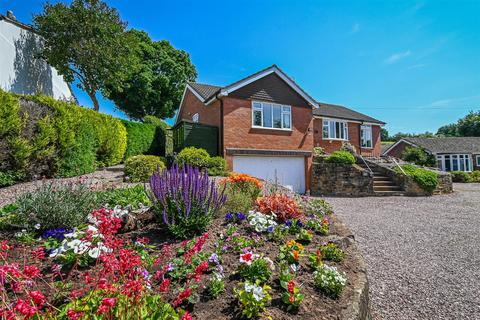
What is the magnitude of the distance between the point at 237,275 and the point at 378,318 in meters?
1.86

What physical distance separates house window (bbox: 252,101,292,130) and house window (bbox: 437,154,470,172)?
2841cm

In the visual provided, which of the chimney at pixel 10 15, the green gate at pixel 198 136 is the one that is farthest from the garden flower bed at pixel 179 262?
the chimney at pixel 10 15

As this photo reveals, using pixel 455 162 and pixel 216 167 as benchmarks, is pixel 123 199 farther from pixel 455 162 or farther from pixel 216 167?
pixel 455 162

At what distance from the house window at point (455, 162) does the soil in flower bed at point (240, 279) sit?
37152mm

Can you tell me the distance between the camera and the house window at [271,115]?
13.4 metres

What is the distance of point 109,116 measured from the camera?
468 inches

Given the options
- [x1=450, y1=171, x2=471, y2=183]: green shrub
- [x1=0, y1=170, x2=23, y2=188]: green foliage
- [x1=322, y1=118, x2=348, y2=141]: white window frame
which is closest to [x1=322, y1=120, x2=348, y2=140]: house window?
[x1=322, y1=118, x2=348, y2=141]: white window frame

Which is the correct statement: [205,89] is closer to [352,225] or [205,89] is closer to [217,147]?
[217,147]

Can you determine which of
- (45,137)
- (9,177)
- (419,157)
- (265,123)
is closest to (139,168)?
(45,137)

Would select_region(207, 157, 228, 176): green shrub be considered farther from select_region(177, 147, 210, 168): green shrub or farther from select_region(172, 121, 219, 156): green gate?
select_region(172, 121, 219, 156): green gate

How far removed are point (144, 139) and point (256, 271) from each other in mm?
15855

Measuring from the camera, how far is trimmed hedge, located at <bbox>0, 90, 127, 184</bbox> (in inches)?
254

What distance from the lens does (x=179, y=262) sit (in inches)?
Answer: 91.5

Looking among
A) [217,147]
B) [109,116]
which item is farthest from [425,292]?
[109,116]
